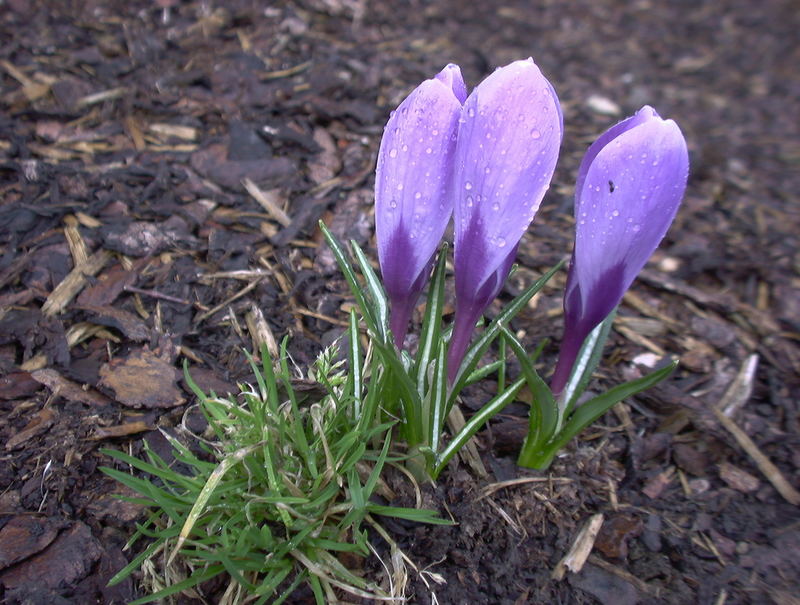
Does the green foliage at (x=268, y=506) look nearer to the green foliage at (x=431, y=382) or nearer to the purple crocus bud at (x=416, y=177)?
the green foliage at (x=431, y=382)

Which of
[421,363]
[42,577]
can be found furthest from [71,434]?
[421,363]

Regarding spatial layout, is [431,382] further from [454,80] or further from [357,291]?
[454,80]

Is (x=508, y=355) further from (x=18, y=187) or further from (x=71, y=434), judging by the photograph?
(x=18, y=187)

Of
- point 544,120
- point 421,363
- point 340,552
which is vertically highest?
point 544,120

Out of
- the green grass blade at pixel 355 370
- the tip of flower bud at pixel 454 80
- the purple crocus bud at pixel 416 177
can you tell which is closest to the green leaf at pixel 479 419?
the green grass blade at pixel 355 370

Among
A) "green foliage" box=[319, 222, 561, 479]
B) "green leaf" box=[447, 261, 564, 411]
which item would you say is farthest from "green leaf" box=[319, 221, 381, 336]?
"green leaf" box=[447, 261, 564, 411]
